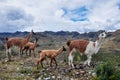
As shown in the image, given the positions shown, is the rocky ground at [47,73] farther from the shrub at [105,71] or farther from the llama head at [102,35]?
the llama head at [102,35]

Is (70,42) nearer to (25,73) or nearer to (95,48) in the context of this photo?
(95,48)

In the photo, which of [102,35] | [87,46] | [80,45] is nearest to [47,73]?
[80,45]

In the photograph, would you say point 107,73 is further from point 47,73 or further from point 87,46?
point 87,46

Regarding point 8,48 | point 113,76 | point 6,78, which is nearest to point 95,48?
point 113,76

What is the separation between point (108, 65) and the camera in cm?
1777

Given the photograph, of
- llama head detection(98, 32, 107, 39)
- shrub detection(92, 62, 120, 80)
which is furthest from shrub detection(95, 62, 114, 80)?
llama head detection(98, 32, 107, 39)

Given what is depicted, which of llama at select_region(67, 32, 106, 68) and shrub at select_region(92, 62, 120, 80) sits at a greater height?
llama at select_region(67, 32, 106, 68)

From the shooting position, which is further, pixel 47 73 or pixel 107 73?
pixel 47 73

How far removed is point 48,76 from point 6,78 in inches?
110

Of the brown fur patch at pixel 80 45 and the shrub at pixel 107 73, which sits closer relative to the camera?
the shrub at pixel 107 73

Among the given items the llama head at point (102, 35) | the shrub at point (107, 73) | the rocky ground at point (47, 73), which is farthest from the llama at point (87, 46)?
the shrub at point (107, 73)

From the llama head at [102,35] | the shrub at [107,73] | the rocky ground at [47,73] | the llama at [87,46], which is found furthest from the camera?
the llama at [87,46]

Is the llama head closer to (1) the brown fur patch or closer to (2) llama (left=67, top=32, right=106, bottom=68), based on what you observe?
(2) llama (left=67, top=32, right=106, bottom=68)

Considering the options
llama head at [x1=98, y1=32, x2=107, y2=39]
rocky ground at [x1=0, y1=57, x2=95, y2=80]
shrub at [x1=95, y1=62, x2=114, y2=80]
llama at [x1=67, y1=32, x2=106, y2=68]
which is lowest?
rocky ground at [x1=0, y1=57, x2=95, y2=80]
